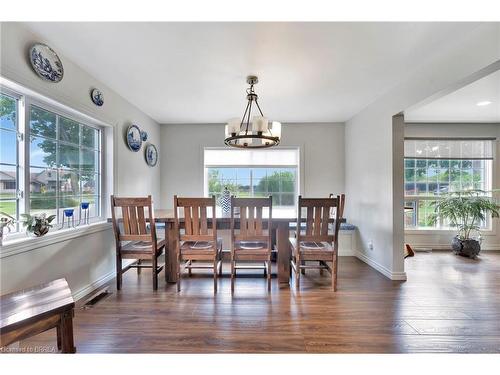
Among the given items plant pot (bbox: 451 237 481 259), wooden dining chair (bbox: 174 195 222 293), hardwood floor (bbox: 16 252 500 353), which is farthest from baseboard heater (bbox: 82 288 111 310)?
plant pot (bbox: 451 237 481 259)

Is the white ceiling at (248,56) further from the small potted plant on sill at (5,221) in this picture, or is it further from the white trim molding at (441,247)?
the white trim molding at (441,247)

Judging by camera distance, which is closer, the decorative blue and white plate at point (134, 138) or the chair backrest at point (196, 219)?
the chair backrest at point (196, 219)

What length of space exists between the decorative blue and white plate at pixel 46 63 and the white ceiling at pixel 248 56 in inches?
3.6

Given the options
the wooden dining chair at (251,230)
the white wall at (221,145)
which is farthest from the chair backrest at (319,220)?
the white wall at (221,145)

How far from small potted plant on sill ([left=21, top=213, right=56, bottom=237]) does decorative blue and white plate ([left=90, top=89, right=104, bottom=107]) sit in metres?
1.31

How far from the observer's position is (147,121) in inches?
153

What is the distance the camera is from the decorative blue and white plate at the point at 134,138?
10.6 feet

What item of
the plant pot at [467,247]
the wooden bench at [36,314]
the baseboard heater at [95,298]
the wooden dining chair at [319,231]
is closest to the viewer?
the wooden bench at [36,314]

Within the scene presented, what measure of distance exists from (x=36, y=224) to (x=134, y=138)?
181 cm

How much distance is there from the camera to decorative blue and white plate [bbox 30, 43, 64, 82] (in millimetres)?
1827

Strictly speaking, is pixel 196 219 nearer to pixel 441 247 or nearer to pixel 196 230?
pixel 196 230

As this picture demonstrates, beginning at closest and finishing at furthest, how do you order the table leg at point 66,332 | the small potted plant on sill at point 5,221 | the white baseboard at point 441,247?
the table leg at point 66,332, the small potted plant on sill at point 5,221, the white baseboard at point 441,247

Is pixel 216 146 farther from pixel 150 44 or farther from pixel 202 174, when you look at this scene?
pixel 150 44
